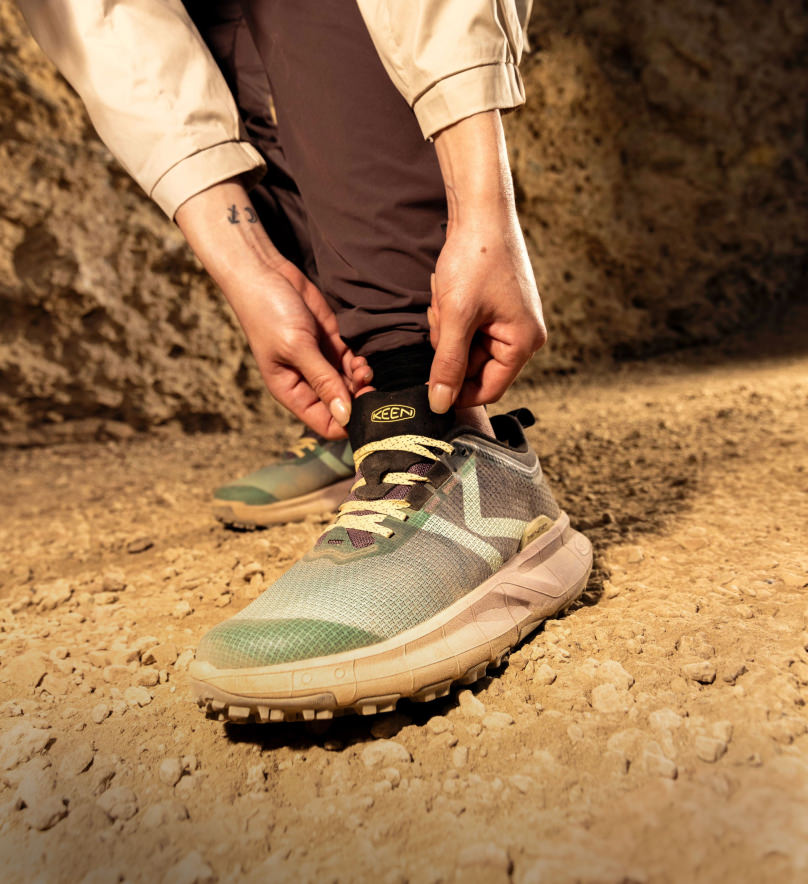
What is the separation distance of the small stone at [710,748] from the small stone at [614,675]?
0.28ft

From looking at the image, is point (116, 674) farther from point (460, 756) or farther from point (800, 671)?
point (800, 671)

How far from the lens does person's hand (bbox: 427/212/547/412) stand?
625 mm

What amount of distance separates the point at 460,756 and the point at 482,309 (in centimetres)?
40

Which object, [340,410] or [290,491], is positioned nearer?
[340,410]

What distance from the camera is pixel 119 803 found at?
20.2 inches

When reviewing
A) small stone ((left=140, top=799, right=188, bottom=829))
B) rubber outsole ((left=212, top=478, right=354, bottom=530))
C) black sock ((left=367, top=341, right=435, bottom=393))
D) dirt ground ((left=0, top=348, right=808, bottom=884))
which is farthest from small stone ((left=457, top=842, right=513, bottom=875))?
rubber outsole ((left=212, top=478, right=354, bottom=530))

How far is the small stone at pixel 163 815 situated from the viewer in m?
0.49

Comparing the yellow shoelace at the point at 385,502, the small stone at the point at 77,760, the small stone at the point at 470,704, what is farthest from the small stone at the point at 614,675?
the small stone at the point at 77,760

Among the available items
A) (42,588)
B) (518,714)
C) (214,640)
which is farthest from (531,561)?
(42,588)

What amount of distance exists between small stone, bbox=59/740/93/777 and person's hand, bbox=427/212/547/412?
0.45m

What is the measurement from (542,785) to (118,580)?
650 mm

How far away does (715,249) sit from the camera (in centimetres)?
260

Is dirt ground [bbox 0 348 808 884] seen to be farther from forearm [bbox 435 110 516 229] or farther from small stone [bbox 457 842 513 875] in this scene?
forearm [bbox 435 110 516 229]

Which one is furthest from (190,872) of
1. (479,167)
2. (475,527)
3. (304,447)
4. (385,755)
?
(304,447)
